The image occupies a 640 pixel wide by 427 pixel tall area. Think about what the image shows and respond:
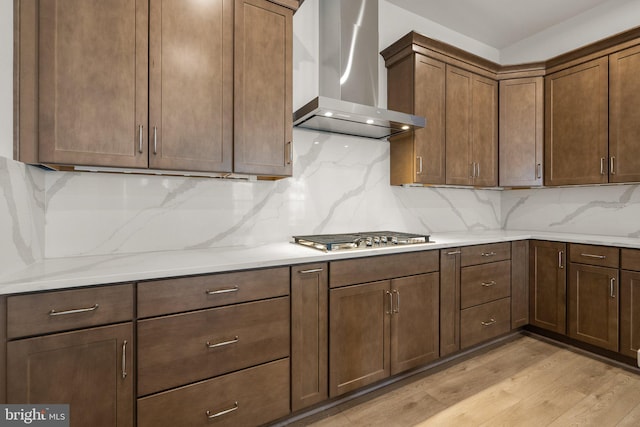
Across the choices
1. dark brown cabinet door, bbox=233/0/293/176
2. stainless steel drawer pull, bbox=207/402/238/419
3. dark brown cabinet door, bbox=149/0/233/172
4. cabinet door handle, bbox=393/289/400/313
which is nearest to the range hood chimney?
dark brown cabinet door, bbox=233/0/293/176

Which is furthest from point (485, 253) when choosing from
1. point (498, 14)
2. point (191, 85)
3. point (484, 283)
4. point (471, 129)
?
point (191, 85)

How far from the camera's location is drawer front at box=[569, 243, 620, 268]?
2322mm

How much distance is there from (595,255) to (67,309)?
332 centimetres

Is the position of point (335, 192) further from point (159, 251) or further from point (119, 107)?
point (119, 107)

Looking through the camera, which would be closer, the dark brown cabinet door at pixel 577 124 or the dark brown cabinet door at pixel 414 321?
the dark brown cabinet door at pixel 414 321

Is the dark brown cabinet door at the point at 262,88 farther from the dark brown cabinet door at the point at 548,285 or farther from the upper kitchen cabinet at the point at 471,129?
the dark brown cabinet door at the point at 548,285

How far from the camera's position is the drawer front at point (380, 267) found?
5.83ft

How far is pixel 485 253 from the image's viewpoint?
249 centimetres

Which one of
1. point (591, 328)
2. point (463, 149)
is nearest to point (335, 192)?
point (463, 149)

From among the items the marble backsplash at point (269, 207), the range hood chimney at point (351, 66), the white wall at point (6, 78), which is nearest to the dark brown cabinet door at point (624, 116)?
the marble backsplash at point (269, 207)

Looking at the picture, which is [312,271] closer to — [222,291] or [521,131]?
[222,291]

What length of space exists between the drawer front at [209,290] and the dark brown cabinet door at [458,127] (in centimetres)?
189

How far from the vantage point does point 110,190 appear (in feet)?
5.77

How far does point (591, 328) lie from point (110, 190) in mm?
3553
